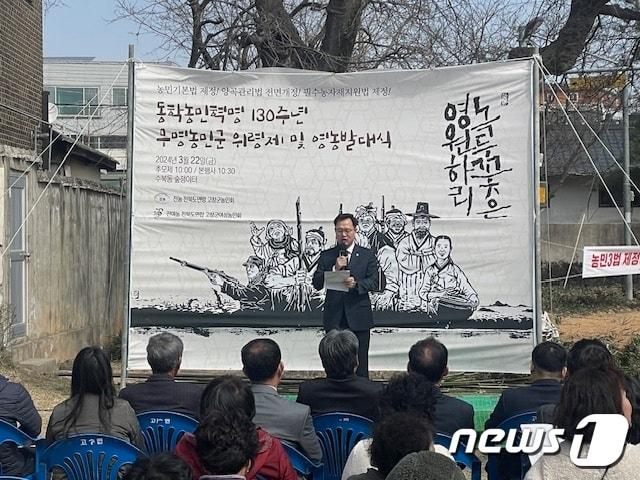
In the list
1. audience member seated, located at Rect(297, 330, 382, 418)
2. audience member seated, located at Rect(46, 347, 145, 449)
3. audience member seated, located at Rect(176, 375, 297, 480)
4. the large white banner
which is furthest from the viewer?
the large white banner

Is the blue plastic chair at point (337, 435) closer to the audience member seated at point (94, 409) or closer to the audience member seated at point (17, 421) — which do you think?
the audience member seated at point (94, 409)

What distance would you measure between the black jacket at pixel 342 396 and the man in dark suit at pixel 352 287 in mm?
2859

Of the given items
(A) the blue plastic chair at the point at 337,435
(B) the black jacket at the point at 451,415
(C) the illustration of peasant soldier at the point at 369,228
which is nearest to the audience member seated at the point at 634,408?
(B) the black jacket at the point at 451,415

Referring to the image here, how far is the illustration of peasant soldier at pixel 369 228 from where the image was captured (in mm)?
8109

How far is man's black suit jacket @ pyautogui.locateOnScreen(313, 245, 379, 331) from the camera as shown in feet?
24.2

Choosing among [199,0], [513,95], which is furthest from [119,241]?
[513,95]

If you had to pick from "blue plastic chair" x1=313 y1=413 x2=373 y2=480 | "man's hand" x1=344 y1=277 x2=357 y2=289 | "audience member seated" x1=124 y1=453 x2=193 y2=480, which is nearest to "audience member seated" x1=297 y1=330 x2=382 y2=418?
"blue plastic chair" x1=313 y1=413 x2=373 y2=480

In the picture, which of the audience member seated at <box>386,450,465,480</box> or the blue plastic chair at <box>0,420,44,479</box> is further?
the blue plastic chair at <box>0,420,44,479</box>

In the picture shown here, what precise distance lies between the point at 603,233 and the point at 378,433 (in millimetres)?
19649

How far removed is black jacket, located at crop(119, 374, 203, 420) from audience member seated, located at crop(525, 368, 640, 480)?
1.96 metres

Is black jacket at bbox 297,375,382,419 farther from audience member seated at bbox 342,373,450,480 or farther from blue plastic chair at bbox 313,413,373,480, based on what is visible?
audience member seated at bbox 342,373,450,480

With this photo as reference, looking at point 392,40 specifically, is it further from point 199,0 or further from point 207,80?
point 207,80

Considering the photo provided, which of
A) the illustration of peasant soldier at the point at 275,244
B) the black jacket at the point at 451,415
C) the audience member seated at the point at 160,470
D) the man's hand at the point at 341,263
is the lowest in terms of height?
the black jacket at the point at 451,415

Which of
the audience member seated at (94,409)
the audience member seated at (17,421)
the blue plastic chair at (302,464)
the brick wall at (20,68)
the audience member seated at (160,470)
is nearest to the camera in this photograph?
the audience member seated at (160,470)
